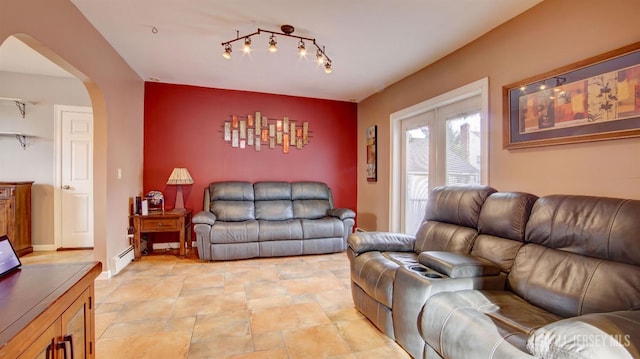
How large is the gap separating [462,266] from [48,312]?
73.2 inches

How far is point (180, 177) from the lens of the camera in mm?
4121

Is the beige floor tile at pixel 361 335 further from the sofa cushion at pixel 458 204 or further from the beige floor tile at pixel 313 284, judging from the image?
the sofa cushion at pixel 458 204

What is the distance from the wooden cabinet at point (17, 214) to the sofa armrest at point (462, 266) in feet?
16.4

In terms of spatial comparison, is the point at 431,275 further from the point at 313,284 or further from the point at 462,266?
the point at 313,284

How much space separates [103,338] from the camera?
6.48ft

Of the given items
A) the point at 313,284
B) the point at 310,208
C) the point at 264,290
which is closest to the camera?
the point at 264,290

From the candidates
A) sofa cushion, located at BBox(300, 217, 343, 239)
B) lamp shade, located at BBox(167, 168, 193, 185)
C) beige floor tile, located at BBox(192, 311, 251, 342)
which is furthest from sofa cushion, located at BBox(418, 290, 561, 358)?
lamp shade, located at BBox(167, 168, 193, 185)

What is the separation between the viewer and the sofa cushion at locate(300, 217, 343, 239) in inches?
161

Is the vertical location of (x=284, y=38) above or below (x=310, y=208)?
above

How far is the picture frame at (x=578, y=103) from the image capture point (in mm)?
1746

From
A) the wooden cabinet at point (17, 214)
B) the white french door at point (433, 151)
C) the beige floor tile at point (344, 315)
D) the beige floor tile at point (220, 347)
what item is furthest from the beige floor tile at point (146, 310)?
the white french door at point (433, 151)

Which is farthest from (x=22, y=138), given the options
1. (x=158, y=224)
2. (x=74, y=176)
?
(x=158, y=224)

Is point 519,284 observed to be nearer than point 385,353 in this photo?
Yes

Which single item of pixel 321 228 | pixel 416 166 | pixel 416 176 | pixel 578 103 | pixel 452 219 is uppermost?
pixel 578 103
